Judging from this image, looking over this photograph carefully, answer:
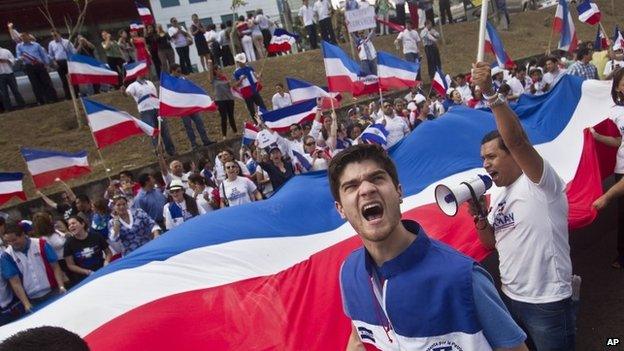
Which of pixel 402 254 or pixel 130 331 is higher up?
pixel 402 254

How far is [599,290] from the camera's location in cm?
423

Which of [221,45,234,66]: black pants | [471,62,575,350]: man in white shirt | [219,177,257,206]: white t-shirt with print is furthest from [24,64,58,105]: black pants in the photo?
[471,62,575,350]: man in white shirt

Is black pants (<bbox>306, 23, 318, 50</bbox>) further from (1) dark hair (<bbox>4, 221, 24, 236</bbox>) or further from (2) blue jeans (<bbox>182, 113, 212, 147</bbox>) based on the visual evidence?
(1) dark hair (<bbox>4, 221, 24, 236</bbox>)

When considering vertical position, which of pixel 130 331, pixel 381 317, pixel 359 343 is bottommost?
pixel 130 331

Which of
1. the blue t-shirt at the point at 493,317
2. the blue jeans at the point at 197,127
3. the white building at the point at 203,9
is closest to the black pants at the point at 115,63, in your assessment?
the blue jeans at the point at 197,127

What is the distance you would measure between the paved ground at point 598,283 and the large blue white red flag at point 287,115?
4990 millimetres

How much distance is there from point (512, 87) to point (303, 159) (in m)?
5.38

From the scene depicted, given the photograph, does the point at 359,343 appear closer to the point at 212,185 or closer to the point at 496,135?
the point at 496,135

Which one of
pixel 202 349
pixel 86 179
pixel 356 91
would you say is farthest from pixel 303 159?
pixel 86 179

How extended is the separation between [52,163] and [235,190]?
3531 mm

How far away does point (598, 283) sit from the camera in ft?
14.2

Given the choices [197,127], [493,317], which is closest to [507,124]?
[493,317]

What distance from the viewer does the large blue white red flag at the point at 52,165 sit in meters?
7.72

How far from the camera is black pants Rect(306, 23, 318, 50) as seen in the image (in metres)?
17.6
